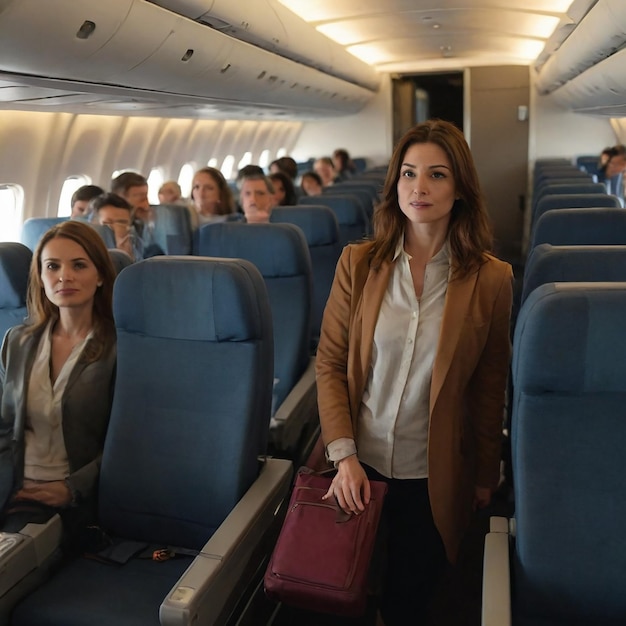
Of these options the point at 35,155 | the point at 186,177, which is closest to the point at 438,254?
the point at 35,155

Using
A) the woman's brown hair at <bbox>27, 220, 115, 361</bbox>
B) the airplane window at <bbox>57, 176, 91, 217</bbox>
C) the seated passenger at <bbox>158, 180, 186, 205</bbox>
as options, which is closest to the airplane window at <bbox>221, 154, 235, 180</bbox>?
the seated passenger at <bbox>158, 180, 186, 205</bbox>

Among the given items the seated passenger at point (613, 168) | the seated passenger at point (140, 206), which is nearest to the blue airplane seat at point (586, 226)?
the seated passenger at point (140, 206)

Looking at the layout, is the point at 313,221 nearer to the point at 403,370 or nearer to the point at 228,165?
the point at 403,370

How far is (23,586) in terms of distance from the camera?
2.07 meters

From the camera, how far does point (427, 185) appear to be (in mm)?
1860

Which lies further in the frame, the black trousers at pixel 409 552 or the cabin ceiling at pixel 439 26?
the cabin ceiling at pixel 439 26

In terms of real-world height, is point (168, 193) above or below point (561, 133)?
below

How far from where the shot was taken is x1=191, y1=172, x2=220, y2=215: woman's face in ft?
16.1

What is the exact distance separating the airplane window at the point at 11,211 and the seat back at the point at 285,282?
2731mm

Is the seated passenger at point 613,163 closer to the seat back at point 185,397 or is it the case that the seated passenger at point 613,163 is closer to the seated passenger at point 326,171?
the seated passenger at point 326,171

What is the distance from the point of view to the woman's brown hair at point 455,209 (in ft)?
6.20

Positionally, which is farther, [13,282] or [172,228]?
[172,228]

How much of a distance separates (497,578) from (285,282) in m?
1.99

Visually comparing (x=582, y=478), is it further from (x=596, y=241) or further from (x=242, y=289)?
(x=596, y=241)
